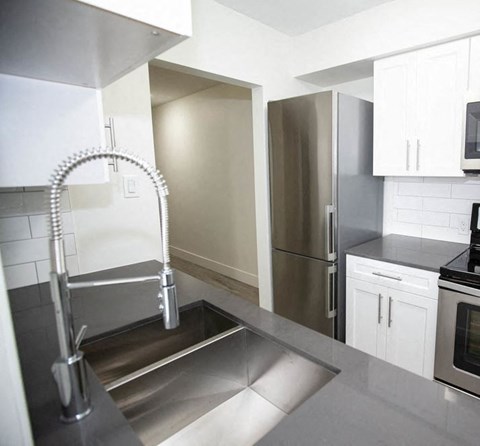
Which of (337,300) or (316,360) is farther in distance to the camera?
(337,300)

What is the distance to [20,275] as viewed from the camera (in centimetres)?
145

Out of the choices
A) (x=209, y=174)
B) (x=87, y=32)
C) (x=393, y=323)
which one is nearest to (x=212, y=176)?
(x=209, y=174)

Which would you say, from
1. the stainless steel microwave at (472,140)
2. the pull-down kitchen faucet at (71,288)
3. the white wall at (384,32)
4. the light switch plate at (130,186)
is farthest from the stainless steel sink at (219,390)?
the white wall at (384,32)

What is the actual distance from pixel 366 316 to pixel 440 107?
1.41 meters

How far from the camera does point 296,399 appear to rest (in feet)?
3.08

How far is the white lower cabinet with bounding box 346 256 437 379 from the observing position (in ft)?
6.09

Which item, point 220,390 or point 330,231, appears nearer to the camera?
point 220,390

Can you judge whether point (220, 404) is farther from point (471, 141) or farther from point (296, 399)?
point (471, 141)

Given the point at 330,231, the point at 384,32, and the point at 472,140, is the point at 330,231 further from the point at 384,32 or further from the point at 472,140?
the point at 384,32

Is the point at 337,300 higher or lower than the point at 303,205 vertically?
lower

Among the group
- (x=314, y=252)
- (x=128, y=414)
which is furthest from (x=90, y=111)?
(x=314, y=252)

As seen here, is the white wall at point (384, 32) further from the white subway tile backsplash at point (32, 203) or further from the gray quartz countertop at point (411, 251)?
the white subway tile backsplash at point (32, 203)

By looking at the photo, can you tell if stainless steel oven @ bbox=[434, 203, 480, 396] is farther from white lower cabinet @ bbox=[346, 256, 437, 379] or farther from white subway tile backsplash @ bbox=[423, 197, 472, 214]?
white subway tile backsplash @ bbox=[423, 197, 472, 214]

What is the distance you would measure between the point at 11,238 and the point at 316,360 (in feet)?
4.50
